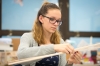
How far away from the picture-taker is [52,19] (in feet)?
3.53

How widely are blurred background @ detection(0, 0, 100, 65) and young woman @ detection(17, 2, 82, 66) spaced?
185 centimetres

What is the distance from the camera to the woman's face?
1071mm

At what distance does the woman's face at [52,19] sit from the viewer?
107cm

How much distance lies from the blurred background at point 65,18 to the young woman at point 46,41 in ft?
6.07

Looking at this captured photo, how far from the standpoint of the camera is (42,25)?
49.6 inches

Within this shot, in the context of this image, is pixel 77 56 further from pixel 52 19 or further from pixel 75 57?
pixel 52 19

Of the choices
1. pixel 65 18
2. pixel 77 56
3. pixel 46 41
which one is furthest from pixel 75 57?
pixel 65 18

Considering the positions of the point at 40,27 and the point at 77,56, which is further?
the point at 40,27

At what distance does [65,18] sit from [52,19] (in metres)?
2.10

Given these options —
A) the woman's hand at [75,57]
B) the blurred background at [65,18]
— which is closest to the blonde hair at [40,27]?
the woman's hand at [75,57]

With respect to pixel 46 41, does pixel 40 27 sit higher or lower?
higher

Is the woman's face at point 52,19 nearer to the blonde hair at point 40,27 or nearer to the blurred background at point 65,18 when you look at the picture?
the blonde hair at point 40,27

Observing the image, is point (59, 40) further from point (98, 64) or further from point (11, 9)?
point (11, 9)

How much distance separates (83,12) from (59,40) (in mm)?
2004
